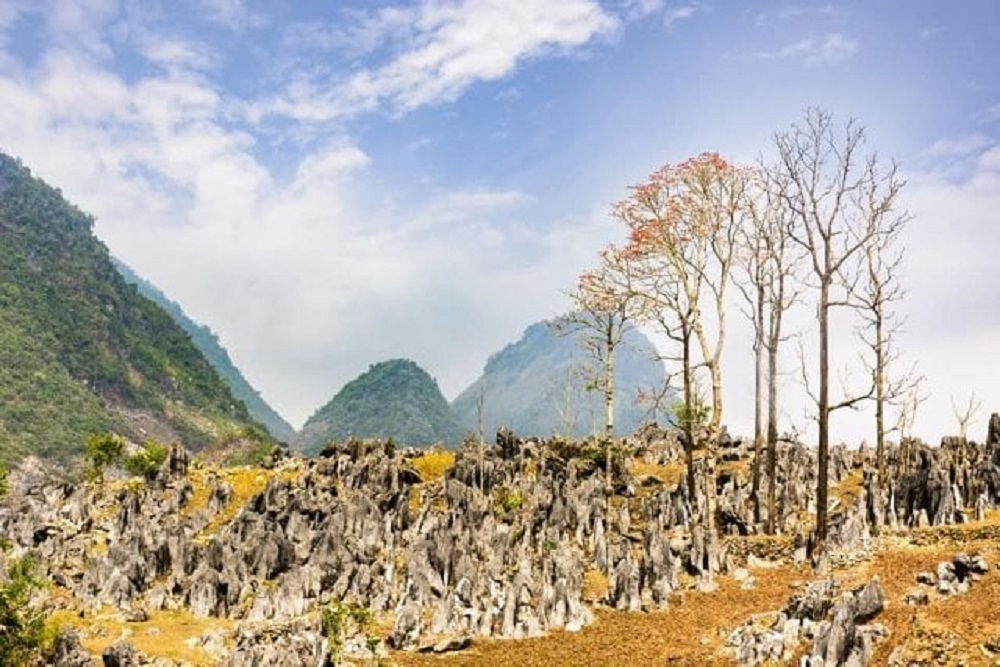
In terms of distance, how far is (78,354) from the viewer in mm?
152000

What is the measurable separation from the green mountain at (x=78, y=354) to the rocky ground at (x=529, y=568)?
8543 centimetres

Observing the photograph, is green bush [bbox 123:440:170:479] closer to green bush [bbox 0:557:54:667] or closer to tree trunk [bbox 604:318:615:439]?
green bush [bbox 0:557:54:667]

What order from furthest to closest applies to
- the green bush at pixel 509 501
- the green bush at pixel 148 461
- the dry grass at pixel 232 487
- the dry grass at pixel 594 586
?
the green bush at pixel 148 461, the dry grass at pixel 232 487, the green bush at pixel 509 501, the dry grass at pixel 594 586

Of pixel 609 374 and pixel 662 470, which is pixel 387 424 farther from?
pixel 609 374

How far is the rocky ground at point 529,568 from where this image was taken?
25.1 meters

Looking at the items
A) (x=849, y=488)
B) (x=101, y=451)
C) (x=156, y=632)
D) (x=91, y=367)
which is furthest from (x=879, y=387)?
(x=91, y=367)

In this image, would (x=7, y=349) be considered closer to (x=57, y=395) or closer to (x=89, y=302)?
(x=57, y=395)

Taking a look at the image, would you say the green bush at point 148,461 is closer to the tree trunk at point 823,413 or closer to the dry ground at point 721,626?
the dry ground at point 721,626

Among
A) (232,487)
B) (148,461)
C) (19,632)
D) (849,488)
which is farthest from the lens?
(148,461)

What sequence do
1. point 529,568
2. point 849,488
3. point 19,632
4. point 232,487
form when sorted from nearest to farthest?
point 19,632, point 529,568, point 849,488, point 232,487

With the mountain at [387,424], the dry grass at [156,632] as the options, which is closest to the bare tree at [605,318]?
the dry grass at [156,632]

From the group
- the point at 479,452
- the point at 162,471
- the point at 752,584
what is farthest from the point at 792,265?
the point at 162,471

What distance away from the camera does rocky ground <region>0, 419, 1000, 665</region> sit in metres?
25.1

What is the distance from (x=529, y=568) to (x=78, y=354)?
14396 cm
